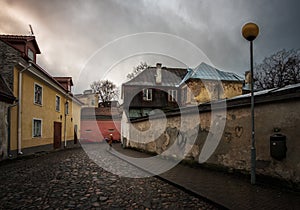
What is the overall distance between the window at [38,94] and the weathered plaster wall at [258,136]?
9.71 metres

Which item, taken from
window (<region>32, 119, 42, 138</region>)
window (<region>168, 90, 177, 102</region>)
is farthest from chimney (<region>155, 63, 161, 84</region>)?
window (<region>32, 119, 42, 138</region>)

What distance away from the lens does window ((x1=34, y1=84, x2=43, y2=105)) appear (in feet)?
47.4

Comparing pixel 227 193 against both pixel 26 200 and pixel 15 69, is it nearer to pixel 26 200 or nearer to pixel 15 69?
pixel 26 200

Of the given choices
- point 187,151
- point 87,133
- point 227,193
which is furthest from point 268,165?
point 87,133

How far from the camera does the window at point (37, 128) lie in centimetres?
1418

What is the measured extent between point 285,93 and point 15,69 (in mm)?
12411

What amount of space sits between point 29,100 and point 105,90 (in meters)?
32.0

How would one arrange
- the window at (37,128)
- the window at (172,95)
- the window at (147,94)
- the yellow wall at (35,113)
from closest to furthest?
the yellow wall at (35,113) → the window at (37,128) → the window at (147,94) → the window at (172,95)

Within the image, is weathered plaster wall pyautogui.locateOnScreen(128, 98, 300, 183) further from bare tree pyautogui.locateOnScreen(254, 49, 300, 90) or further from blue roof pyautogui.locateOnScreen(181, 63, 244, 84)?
bare tree pyautogui.locateOnScreen(254, 49, 300, 90)

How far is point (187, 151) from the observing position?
9.27m

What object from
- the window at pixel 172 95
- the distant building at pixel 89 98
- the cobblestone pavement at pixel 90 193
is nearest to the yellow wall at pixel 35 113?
the cobblestone pavement at pixel 90 193

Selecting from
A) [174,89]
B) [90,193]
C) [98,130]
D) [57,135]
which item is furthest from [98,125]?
[90,193]

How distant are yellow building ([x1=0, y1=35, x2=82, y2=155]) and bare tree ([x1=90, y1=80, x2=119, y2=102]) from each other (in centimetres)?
2521

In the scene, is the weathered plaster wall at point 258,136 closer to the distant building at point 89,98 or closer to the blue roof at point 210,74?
the blue roof at point 210,74
